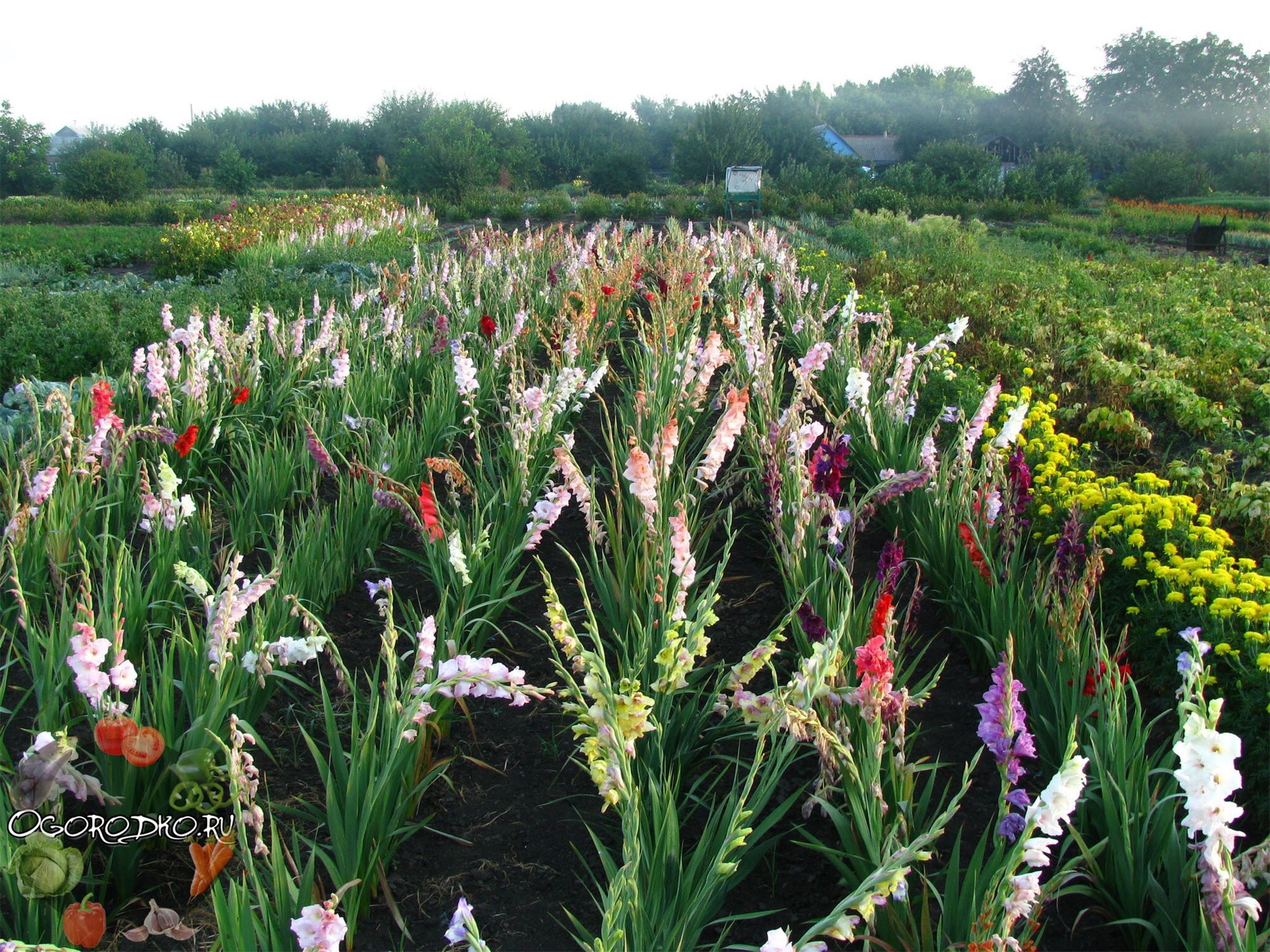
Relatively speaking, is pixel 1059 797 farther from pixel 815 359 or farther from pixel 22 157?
pixel 22 157

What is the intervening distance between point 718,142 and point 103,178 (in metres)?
24.6

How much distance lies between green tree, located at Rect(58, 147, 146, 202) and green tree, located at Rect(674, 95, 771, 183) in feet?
73.8

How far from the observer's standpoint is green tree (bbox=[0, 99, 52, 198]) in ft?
147

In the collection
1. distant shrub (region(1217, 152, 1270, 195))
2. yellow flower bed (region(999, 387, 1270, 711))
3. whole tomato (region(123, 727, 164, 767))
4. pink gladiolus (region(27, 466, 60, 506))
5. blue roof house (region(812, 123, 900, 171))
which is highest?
blue roof house (region(812, 123, 900, 171))

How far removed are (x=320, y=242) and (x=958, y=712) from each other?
1402 centimetres

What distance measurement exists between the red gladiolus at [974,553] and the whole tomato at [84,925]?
7.97 ft

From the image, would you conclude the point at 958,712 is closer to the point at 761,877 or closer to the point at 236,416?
the point at 761,877

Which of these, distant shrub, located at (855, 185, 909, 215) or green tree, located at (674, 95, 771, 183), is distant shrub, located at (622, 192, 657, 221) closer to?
distant shrub, located at (855, 185, 909, 215)

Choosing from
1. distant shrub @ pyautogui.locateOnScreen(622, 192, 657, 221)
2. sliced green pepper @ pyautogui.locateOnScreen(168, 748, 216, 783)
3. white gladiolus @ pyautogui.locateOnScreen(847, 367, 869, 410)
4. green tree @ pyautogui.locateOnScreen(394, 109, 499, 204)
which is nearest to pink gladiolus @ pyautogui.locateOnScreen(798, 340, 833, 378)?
white gladiolus @ pyautogui.locateOnScreen(847, 367, 869, 410)

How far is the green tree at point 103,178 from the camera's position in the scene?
1273 inches

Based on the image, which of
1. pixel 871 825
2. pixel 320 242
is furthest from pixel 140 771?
pixel 320 242

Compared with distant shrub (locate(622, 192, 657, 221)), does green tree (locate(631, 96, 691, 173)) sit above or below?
above

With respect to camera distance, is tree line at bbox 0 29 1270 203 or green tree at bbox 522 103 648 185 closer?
tree line at bbox 0 29 1270 203

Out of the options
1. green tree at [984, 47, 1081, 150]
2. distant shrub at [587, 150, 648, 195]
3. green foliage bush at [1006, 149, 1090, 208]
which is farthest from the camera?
green tree at [984, 47, 1081, 150]
